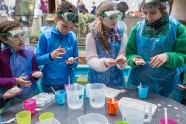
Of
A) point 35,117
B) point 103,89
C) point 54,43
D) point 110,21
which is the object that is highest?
point 110,21

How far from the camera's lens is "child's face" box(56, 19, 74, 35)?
1.86m

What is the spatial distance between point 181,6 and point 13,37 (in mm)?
1944

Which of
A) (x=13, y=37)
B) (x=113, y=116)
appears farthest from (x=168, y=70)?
(x=13, y=37)

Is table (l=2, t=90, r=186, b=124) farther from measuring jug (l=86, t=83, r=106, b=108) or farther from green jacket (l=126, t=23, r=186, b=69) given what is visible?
green jacket (l=126, t=23, r=186, b=69)

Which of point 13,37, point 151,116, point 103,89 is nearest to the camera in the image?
point 151,116

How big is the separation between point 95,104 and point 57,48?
764mm

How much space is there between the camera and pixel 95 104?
1460mm

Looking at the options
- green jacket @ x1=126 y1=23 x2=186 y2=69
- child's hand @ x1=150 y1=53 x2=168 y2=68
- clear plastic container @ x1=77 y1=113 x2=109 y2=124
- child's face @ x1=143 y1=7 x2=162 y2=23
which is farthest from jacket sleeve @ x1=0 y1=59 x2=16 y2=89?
child's face @ x1=143 y1=7 x2=162 y2=23

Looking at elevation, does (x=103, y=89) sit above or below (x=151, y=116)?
above

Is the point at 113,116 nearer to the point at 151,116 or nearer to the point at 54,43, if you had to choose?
the point at 151,116

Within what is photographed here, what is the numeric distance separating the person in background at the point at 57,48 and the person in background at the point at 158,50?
0.62m

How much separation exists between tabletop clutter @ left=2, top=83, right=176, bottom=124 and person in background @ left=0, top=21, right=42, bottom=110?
29 centimetres

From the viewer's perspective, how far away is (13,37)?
5.57 ft

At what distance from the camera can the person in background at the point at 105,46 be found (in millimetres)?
1850
